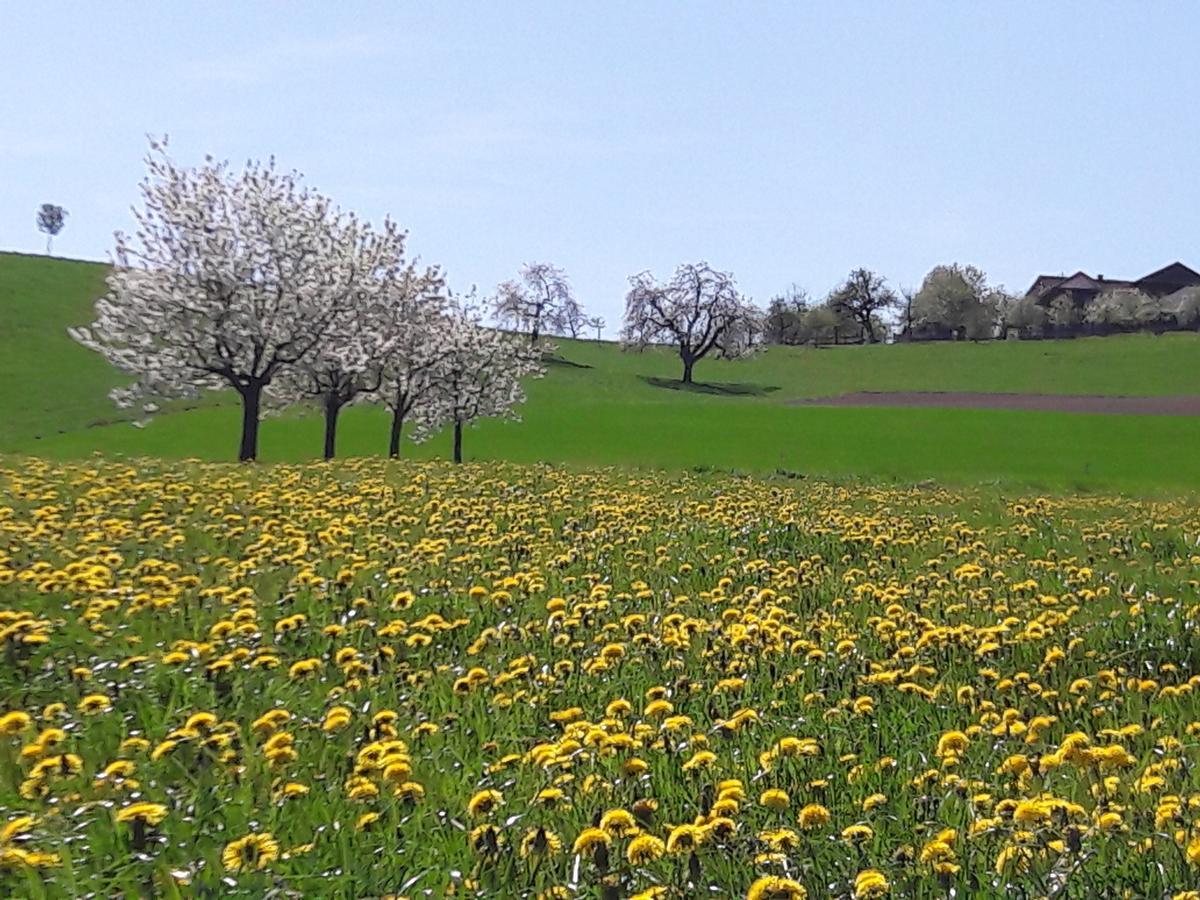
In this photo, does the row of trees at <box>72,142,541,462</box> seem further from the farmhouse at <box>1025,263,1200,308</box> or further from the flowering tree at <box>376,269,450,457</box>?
the farmhouse at <box>1025,263,1200,308</box>

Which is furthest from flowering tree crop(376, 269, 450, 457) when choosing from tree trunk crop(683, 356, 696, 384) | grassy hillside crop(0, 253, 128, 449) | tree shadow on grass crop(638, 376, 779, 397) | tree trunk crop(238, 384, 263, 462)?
tree trunk crop(683, 356, 696, 384)

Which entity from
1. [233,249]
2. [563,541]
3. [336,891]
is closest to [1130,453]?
[233,249]

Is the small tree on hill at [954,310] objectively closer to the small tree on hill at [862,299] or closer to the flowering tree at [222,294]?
the small tree on hill at [862,299]

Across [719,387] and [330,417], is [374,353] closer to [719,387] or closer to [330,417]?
[330,417]

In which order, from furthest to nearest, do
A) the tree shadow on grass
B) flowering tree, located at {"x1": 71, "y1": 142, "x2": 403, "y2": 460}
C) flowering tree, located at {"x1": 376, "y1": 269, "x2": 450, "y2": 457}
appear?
1. the tree shadow on grass
2. flowering tree, located at {"x1": 376, "y1": 269, "x2": 450, "y2": 457}
3. flowering tree, located at {"x1": 71, "y1": 142, "x2": 403, "y2": 460}

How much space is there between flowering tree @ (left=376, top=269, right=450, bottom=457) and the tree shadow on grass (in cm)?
4466

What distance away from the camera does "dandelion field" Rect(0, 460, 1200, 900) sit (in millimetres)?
3133

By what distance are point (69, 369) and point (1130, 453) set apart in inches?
2365

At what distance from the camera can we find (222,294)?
30875 mm

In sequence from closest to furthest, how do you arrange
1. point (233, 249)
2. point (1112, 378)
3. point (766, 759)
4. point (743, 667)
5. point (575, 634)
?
point (766, 759)
point (743, 667)
point (575, 634)
point (233, 249)
point (1112, 378)

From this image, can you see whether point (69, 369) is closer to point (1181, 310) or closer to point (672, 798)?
point (672, 798)

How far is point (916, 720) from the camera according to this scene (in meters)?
4.98

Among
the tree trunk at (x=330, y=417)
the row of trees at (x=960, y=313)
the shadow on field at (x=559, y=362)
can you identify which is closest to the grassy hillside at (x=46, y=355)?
the tree trunk at (x=330, y=417)

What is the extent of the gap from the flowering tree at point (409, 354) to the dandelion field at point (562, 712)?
29.9 metres
